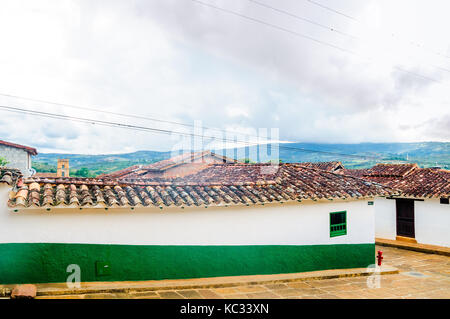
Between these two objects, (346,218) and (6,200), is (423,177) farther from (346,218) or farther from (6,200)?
(6,200)

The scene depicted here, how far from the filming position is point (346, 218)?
10.9 metres

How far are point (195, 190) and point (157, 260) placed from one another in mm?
1979

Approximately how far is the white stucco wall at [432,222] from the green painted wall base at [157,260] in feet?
26.4

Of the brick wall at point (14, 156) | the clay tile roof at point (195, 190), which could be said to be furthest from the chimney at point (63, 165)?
the clay tile roof at point (195, 190)

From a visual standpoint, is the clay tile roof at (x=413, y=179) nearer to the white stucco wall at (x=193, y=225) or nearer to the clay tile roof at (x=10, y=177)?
the white stucco wall at (x=193, y=225)

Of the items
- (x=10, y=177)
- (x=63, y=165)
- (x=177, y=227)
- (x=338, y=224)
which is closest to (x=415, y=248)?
(x=338, y=224)

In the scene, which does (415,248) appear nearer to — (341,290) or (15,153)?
(341,290)

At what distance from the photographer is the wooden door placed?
1734 centimetres

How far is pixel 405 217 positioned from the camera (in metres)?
17.6

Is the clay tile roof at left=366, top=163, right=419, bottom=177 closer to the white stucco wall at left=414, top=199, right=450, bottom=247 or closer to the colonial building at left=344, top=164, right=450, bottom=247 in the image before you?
the colonial building at left=344, top=164, right=450, bottom=247

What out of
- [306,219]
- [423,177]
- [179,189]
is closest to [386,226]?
[423,177]

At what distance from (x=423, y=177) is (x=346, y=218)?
31.9 ft

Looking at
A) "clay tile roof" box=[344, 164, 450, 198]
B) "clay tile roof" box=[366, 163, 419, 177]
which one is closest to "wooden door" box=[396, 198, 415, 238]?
"clay tile roof" box=[344, 164, 450, 198]

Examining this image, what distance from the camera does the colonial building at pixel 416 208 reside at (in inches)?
630
